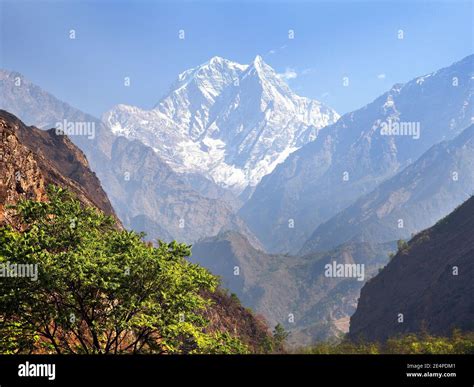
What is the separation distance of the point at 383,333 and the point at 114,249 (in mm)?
146693

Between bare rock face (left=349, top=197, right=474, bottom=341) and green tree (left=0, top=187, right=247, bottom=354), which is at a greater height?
bare rock face (left=349, top=197, right=474, bottom=341)

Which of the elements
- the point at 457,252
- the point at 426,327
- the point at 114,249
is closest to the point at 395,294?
the point at 457,252

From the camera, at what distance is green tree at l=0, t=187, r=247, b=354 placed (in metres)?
19.8

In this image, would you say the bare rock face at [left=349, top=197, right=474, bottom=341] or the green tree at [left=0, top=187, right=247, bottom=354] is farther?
the bare rock face at [left=349, top=197, right=474, bottom=341]

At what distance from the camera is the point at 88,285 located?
67.8 feet

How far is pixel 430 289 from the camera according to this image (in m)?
153

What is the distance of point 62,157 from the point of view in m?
176

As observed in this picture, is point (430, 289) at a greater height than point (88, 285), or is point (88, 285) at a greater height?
point (430, 289)

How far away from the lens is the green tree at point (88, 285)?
65.1ft

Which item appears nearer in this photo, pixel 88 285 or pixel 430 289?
pixel 88 285

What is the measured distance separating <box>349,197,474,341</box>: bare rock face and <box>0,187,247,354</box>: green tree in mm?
108762

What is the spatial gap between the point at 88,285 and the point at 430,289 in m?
152
